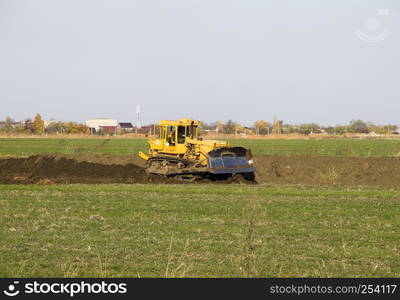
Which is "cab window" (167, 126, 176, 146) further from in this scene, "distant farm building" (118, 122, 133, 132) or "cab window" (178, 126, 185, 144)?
"distant farm building" (118, 122, 133, 132)

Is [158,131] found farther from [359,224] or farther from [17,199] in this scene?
[359,224]

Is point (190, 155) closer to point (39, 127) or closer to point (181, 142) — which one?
point (181, 142)

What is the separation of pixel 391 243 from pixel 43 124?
4164 inches

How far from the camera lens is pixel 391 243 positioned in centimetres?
1312

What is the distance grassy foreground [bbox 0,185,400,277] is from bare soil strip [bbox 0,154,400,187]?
7023 mm

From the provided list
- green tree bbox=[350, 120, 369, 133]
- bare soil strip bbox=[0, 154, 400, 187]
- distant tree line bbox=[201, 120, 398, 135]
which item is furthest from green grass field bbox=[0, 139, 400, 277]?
green tree bbox=[350, 120, 369, 133]

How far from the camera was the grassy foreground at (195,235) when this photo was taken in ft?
34.1

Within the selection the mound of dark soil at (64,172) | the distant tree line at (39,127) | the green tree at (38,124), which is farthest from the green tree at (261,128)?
the mound of dark soil at (64,172)

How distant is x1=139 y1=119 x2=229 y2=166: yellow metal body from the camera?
29188 millimetres

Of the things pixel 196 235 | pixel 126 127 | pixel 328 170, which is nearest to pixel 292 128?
pixel 126 127

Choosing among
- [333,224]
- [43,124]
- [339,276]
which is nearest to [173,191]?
[333,224]

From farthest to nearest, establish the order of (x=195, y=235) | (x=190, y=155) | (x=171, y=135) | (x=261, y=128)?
(x=261, y=128)
(x=171, y=135)
(x=190, y=155)
(x=195, y=235)

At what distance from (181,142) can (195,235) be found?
16444 millimetres

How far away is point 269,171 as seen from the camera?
3500cm
